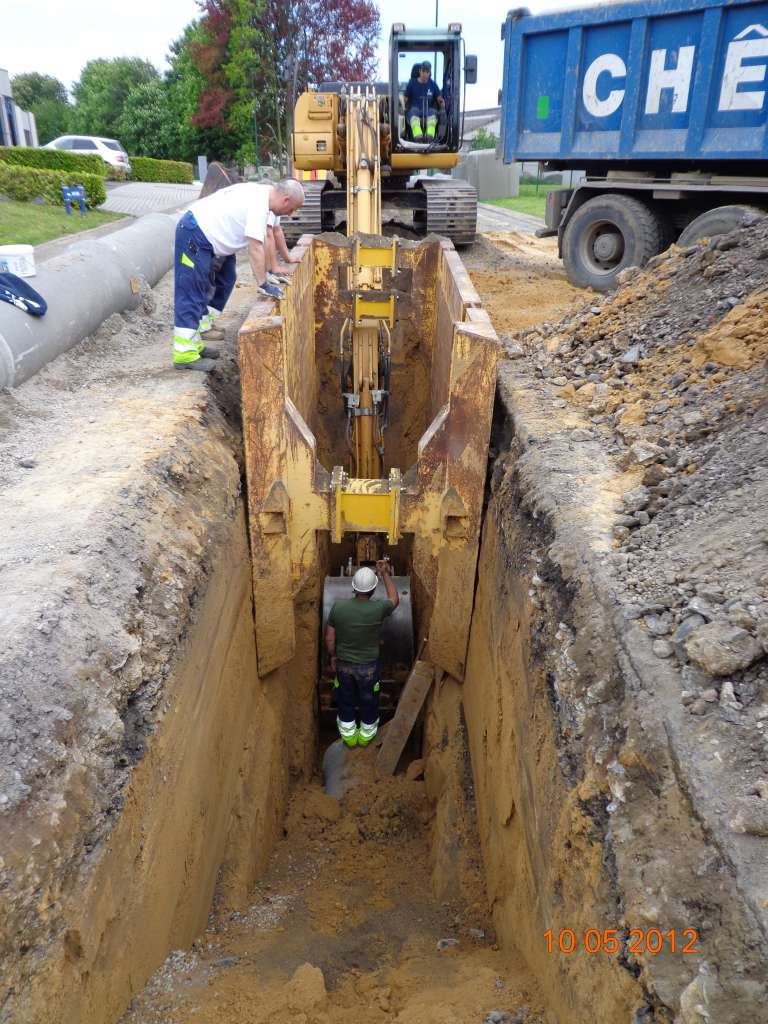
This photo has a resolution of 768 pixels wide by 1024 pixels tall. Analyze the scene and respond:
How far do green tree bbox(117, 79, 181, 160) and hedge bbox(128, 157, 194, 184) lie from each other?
7544 millimetres

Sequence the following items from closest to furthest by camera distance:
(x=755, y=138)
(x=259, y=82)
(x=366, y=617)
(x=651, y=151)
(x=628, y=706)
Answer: (x=628, y=706), (x=366, y=617), (x=755, y=138), (x=651, y=151), (x=259, y=82)

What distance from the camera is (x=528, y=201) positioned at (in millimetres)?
26859

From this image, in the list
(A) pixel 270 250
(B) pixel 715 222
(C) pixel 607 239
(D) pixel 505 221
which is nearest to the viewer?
(A) pixel 270 250

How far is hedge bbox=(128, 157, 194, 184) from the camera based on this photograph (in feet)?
94.8

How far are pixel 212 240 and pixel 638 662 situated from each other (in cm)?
470

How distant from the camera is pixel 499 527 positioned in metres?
4.80

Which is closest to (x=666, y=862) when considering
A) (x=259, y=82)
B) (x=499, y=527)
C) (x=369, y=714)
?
(x=499, y=527)

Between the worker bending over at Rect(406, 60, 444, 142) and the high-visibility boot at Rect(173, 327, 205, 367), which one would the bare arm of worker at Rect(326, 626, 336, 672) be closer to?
the high-visibility boot at Rect(173, 327, 205, 367)

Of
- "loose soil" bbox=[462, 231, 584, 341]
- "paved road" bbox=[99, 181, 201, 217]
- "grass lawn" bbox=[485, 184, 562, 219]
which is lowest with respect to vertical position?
"loose soil" bbox=[462, 231, 584, 341]

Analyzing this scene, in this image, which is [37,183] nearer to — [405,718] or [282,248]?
[282,248]

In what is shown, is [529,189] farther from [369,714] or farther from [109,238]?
[369,714]

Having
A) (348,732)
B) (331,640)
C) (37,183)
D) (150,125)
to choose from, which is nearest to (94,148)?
(150,125)

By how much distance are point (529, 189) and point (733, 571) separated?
31217mm
